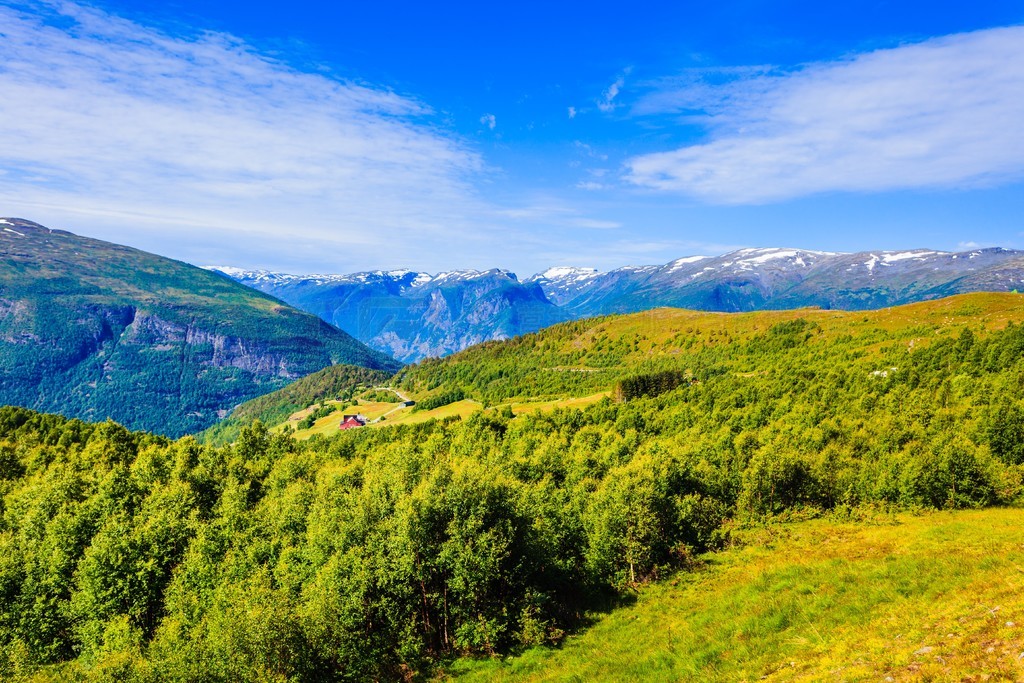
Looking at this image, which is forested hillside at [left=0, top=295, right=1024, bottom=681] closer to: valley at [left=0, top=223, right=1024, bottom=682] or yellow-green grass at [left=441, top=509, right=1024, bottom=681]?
valley at [left=0, top=223, right=1024, bottom=682]

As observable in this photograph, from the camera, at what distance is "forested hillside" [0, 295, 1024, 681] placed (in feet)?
122

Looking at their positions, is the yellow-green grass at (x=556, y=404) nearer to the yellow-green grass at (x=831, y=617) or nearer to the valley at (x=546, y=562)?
the valley at (x=546, y=562)

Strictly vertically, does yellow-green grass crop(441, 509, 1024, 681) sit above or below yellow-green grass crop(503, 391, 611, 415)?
above

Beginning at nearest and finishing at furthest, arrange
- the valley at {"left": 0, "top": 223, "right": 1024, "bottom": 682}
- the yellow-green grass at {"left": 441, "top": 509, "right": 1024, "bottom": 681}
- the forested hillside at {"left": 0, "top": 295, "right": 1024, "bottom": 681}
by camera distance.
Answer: the yellow-green grass at {"left": 441, "top": 509, "right": 1024, "bottom": 681} → the valley at {"left": 0, "top": 223, "right": 1024, "bottom": 682} → the forested hillside at {"left": 0, "top": 295, "right": 1024, "bottom": 681}

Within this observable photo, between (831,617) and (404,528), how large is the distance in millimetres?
30417

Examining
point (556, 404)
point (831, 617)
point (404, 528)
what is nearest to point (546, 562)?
point (404, 528)

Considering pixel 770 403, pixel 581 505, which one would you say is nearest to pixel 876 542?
pixel 581 505

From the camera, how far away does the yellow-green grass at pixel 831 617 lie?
852 inches

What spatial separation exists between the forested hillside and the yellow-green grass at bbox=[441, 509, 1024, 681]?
17.6 ft

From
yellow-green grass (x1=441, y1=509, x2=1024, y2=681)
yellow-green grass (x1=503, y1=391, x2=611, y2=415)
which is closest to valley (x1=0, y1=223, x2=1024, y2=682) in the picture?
yellow-green grass (x1=441, y1=509, x2=1024, y2=681)

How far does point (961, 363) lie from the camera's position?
113 m

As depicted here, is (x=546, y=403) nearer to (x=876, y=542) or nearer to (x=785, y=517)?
(x=785, y=517)

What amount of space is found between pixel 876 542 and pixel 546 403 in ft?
475

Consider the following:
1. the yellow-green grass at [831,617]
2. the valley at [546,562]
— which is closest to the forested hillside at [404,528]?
the valley at [546,562]
